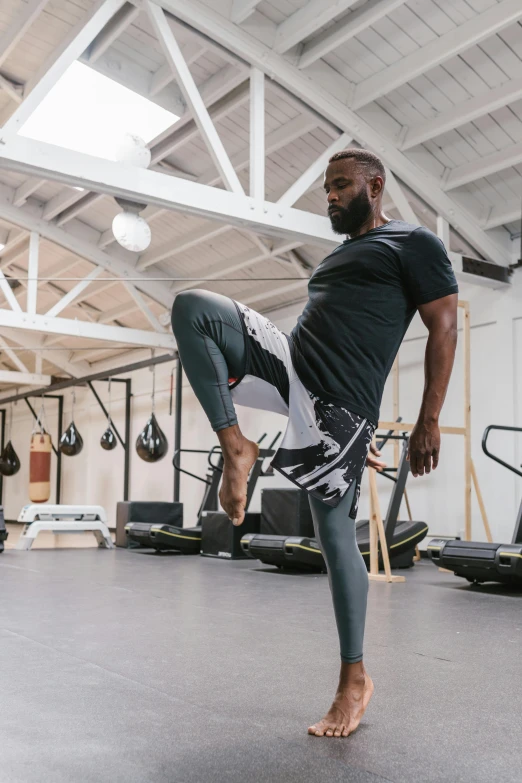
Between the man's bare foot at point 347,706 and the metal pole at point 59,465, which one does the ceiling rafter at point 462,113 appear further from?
the metal pole at point 59,465

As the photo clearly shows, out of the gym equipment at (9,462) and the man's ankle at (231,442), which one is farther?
the gym equipment at (9,462)

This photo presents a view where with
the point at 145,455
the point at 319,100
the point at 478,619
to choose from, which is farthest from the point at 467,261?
the point at 145,455

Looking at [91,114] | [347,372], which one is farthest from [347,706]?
[91,114]

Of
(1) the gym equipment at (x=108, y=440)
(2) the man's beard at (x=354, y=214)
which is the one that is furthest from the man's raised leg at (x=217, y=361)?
(1) the gym equipment at (x=108, y=440)

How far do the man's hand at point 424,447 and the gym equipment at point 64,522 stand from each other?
7066 mm

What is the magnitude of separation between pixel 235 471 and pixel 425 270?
615 millimetres

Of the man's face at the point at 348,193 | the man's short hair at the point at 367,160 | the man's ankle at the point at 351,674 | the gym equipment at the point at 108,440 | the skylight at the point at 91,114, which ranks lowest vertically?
the man's ankle at the point at 351,674

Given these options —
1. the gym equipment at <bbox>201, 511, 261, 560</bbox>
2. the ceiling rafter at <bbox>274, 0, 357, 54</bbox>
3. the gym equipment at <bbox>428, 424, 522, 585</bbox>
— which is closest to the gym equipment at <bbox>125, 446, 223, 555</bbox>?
the gym equipment at <bbox>201, 511, 261, 560</bbox>

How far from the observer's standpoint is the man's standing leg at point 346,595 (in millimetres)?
1701

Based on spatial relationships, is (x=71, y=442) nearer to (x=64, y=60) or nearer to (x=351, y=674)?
(x=64, y=60)

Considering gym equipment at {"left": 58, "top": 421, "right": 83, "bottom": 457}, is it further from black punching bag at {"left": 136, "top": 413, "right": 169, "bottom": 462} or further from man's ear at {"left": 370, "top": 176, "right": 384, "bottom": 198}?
man's ear at {"left": 370, "top": 176, "right": 384, "bottom": 198}

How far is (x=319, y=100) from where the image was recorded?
250 inches

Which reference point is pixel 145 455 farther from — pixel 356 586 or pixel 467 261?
pixel 356 586

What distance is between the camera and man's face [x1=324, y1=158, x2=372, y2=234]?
1744 millimetres
